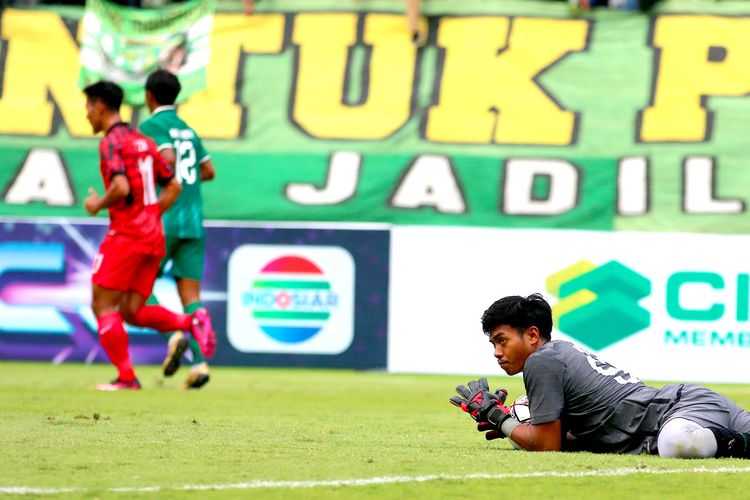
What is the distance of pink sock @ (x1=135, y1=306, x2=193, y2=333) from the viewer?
392 inches

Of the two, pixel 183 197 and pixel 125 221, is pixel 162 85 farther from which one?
pixel 125 221

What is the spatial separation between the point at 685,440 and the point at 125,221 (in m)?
4.75

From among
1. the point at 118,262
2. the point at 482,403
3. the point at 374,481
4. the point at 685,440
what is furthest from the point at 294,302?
the point at 374,481

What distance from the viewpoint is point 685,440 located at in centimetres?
604

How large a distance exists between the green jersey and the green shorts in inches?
2.7

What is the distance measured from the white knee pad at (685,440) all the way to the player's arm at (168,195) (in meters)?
4.68

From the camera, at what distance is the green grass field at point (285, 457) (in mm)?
5102

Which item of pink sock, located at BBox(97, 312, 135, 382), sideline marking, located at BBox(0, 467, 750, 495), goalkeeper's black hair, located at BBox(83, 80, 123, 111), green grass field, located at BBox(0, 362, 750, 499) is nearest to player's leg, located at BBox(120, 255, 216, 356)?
pink sock, located at BBox(97, 312, 135, 382)

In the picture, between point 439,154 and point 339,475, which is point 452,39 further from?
point 339,475

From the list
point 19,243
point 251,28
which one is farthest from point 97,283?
point 251,28

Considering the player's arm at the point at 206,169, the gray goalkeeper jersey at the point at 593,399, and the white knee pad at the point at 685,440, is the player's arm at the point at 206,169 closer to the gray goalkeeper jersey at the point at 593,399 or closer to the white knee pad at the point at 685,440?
the gray goalkeeper jersey at the point at 593,399

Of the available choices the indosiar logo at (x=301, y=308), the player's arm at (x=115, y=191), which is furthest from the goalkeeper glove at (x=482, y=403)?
the indosiar logo at (x=301, y=308)

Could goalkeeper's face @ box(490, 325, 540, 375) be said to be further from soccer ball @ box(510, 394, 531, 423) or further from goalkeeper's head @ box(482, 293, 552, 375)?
soccer ball @ box(510, 394, 531, 423)

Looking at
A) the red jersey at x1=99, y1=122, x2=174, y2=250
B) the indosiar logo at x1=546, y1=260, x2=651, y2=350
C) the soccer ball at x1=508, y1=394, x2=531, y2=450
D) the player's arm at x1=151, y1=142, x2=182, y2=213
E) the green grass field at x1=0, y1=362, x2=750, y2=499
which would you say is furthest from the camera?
the indosiar logo at x1=546, y1=260, x2=651, y2=350
